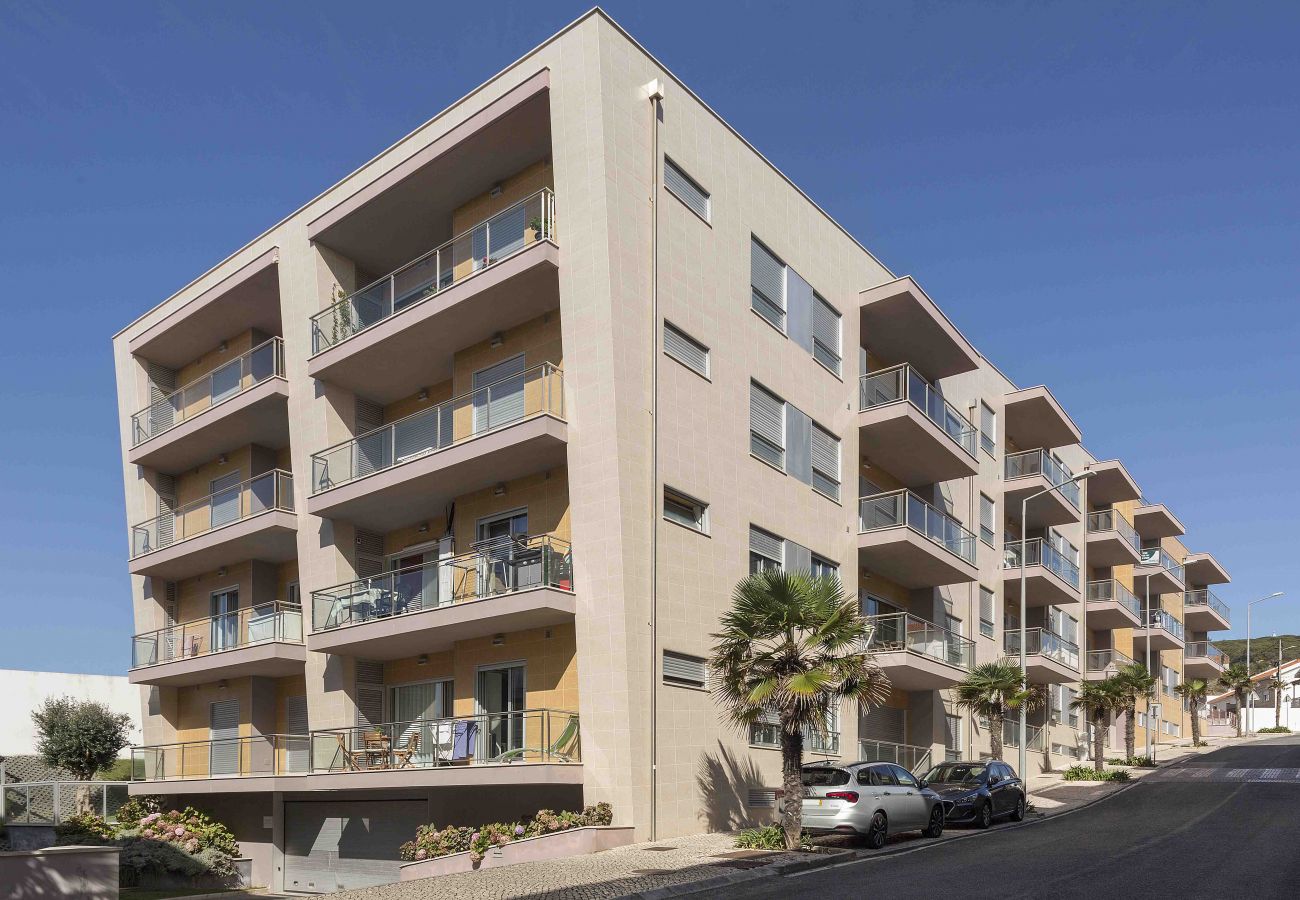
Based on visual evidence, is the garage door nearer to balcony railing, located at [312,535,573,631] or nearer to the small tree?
balcony railing, located at [312,535,573,631]

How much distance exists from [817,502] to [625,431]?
9.08 metres

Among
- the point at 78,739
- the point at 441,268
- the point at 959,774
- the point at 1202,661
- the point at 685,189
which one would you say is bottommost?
the point at 1202,661

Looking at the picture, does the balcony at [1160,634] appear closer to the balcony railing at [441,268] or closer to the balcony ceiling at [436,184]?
the balcony ceiling at [436,184]

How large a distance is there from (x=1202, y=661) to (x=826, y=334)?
184 feet

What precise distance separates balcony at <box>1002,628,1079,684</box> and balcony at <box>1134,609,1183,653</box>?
17.7 metres

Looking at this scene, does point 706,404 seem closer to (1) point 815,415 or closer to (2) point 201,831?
(1) point 815,415

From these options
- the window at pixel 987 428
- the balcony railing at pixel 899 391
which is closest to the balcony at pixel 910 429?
the balcony railing at pixel 899 391

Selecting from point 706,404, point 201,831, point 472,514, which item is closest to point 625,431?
point 706,404

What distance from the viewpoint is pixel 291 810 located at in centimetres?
2981

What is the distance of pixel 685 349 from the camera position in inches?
984

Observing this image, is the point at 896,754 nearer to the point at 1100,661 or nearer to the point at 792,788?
the point at 792,788

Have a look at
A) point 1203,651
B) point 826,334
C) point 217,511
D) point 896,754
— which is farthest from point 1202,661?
point 217,511

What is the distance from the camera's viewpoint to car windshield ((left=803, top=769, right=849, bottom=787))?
21.0 m

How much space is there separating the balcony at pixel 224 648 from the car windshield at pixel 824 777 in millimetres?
13591
